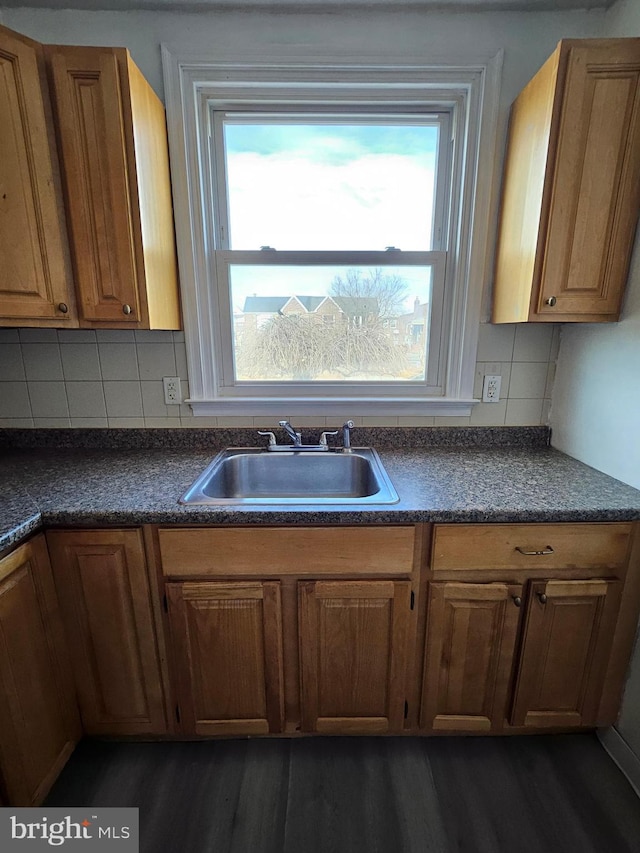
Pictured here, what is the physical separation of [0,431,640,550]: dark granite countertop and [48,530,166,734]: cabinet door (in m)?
0.09

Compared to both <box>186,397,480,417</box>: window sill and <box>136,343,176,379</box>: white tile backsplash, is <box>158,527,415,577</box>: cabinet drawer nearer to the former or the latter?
<box>186,397,480,417</box>: window sill

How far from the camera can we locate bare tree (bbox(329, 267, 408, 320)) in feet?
5.08

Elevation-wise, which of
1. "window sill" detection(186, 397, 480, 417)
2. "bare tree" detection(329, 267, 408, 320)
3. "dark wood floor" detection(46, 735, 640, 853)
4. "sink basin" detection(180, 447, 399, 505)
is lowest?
"dark wood floor" detection(46, 735, 640, 853)

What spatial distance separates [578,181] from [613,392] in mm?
689

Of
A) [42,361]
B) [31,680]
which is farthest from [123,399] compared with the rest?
[31,680]

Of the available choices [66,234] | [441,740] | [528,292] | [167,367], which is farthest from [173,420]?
[441,740]

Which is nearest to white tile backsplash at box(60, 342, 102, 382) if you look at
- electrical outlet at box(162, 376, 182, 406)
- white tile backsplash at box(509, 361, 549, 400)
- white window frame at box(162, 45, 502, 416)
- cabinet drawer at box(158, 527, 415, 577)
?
electrical outlet at box(162, 376, 182, 406)

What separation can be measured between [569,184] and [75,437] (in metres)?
2.07

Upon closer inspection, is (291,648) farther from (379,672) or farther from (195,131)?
(195,131)

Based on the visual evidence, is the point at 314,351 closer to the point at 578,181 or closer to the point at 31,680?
the point at 578,181

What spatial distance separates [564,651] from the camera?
Result: 119 cm

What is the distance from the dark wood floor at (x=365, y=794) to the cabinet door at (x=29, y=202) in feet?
4.99

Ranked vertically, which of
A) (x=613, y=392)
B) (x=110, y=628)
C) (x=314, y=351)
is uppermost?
(x=314, y=351)

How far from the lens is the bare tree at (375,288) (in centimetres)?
155
